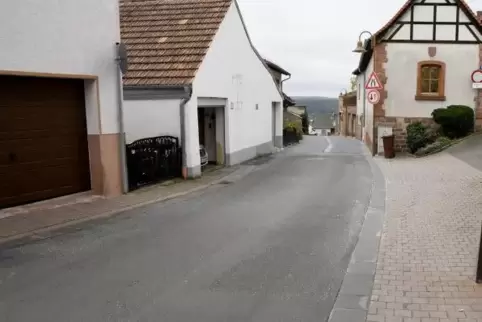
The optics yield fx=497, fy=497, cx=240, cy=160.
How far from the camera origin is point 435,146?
1894cm

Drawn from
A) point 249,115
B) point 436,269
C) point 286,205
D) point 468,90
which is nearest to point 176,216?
point 286,205

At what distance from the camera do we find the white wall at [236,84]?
47.2ft

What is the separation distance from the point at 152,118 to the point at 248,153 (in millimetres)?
5887

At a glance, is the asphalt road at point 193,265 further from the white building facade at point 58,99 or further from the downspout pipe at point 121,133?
the white building facade at point 58,99

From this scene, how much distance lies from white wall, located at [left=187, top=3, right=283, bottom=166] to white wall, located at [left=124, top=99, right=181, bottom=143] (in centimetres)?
48

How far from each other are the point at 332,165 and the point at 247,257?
11.0m

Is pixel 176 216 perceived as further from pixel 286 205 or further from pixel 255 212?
pixel 286 205

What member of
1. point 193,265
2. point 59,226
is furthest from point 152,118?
point 193,265

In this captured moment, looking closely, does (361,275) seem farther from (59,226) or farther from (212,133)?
(212,133)

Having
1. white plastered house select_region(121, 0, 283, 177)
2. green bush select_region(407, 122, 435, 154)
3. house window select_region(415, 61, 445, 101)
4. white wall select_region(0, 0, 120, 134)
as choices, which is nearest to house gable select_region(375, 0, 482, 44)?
house window select_region(415, 61, 445, 101)

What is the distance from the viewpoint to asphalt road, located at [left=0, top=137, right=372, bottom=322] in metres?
4.71

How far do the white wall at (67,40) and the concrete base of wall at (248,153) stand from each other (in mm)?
6558

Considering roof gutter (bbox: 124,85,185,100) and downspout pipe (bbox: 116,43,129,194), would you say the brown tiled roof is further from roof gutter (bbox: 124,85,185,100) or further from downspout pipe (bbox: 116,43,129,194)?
downspout pipe (bbox: 116,43,129,194)

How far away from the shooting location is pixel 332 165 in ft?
55.4
